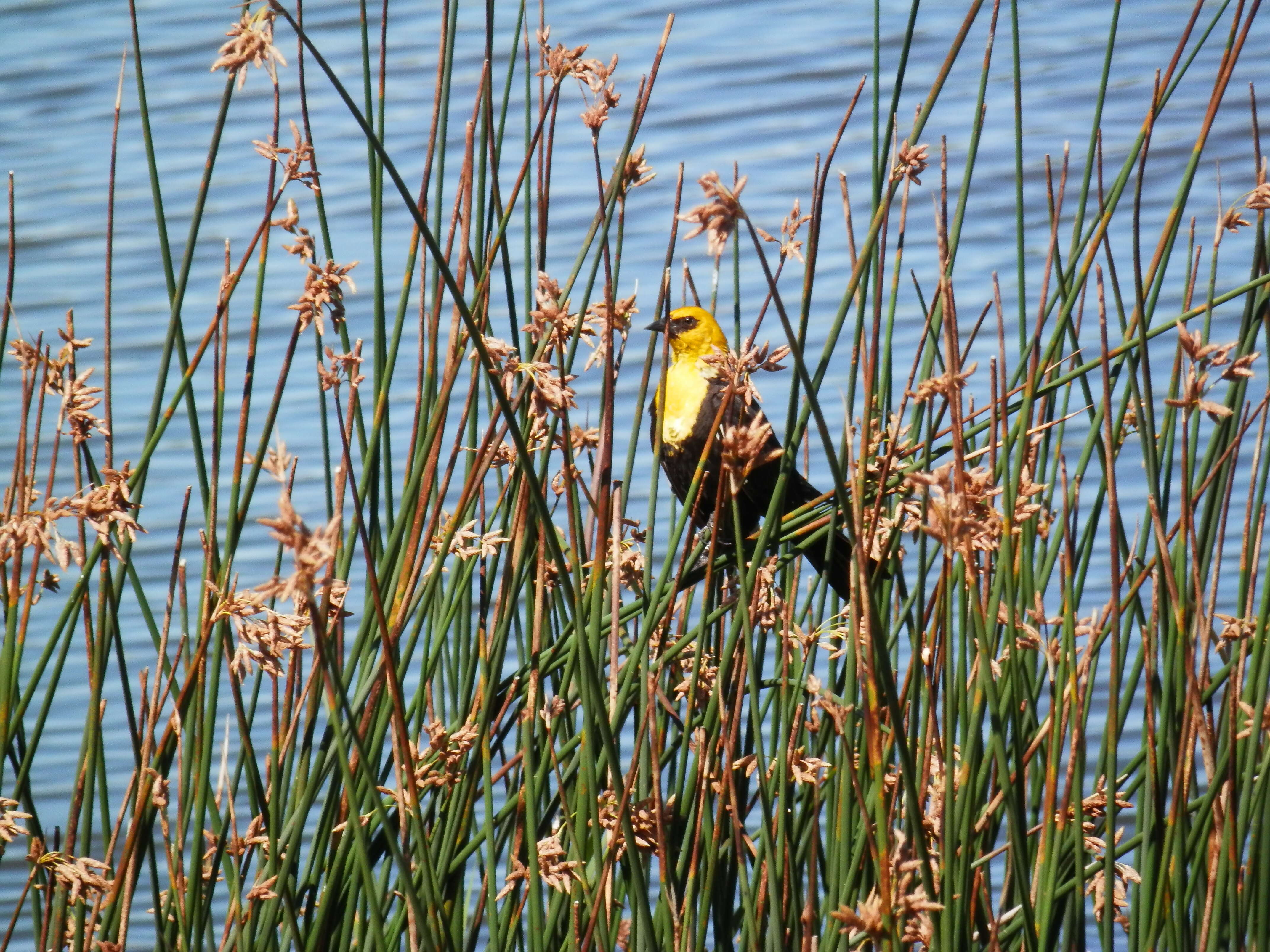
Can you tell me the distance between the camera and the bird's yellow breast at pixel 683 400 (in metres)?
2.49

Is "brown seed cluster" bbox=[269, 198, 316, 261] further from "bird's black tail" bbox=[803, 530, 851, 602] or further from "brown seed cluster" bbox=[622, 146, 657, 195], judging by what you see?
"bird's black tail" bbox=[803, 530, 851, 602]

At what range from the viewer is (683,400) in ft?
8.36

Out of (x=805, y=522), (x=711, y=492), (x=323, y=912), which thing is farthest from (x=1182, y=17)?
(x=323, y=912)

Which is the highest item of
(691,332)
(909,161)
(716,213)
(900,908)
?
(691,332)

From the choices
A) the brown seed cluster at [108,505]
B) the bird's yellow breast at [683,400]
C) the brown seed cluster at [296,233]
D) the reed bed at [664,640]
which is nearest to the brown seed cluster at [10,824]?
the reed bed at [664,640]

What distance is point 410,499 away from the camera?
1.30m

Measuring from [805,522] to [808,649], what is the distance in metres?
0.20

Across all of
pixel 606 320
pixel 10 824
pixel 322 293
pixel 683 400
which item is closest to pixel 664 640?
pixel 606 320

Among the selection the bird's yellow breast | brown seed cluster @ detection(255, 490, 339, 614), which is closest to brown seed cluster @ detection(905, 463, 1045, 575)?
brown seed cluster @ detection(255, 490, 339, 614)

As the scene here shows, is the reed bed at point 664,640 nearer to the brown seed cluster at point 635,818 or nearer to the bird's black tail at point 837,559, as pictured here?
the brown seed cluster at point 635,818

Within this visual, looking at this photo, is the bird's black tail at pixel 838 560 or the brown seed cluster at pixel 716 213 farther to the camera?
the bird's black tail at pixel 838 560

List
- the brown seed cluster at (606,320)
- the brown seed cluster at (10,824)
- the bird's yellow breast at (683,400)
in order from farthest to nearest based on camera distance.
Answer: the bird's yellow breast at (683,400), the brown seed cluster at (10,824), the brown seed cluster at (606,320)

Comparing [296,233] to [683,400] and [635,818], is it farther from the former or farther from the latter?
[683,400]

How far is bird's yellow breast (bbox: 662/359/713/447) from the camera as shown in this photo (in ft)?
8.16
